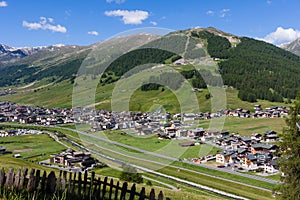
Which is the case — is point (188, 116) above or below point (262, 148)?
above

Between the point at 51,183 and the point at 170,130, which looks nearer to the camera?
the point at 51,183

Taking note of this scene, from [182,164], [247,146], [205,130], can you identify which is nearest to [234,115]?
[205,130]

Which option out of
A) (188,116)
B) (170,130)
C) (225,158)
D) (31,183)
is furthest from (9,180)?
(188,116)

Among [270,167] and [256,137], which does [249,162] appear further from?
[256,137]

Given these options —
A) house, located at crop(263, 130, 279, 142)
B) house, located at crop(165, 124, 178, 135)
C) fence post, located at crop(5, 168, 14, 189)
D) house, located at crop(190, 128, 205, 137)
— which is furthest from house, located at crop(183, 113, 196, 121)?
fence post, located at crop(5, 168, 14, 189)

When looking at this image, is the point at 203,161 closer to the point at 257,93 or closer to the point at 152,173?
the point at 152,173

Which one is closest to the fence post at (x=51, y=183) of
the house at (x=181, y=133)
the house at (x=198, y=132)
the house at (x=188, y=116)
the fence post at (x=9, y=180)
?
the fence post at (x=9, y=180)

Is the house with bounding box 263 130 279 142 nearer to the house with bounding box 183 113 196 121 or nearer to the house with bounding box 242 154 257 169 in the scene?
the house with bounding box 242 154 257 169
